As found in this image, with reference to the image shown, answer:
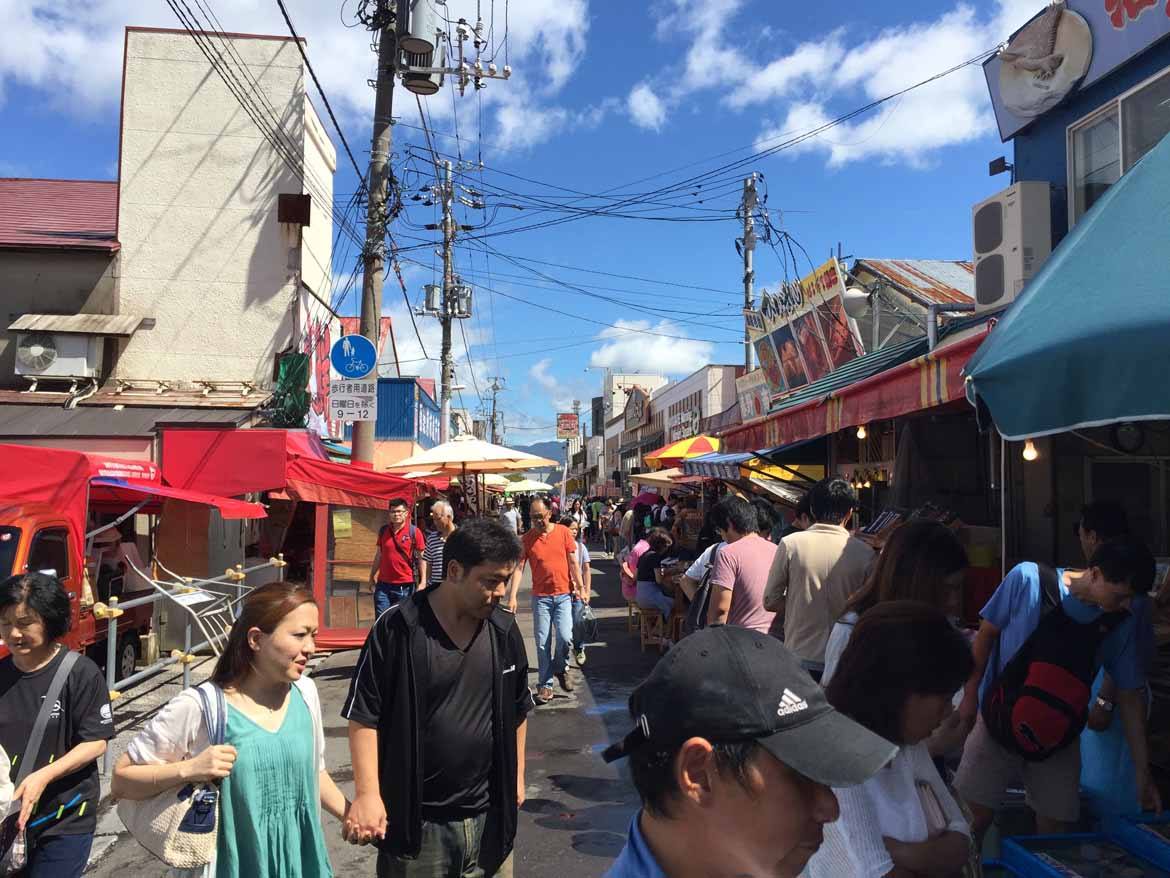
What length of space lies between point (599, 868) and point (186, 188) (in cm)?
1531

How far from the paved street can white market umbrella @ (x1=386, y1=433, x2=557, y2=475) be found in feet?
11.7

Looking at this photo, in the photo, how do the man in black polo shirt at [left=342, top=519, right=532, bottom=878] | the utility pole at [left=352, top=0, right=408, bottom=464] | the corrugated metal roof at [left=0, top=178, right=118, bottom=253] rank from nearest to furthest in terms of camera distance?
the man in black polo shirt at [left=342, top=519, right=532, bottom=878] < the utility pole at [left=352, top=0, right=408, bottom=464] < the corrugated metal roof at [left=0, top=178, right=118, bottom=253]

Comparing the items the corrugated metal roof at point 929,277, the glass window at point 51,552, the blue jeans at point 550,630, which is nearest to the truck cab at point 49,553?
the glass window at point 51,552

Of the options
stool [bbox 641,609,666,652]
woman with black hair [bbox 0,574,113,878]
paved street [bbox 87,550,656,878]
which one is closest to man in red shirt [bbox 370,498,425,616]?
paved street [bbox 87,550,656,878]

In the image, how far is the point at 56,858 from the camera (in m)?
3.28

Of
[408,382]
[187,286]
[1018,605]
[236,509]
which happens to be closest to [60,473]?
[236,509]

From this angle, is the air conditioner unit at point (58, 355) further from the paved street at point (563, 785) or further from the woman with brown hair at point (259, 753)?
the woman with brown hair at point (259, 753)

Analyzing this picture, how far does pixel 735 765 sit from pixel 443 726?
194 centimetres

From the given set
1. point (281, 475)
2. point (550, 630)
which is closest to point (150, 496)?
point (281, 475)

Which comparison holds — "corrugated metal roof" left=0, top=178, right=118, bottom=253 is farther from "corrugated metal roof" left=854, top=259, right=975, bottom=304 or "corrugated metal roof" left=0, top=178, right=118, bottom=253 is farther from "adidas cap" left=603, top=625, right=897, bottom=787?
"adidas cap" left=603, top=625, right=897, bottom=787

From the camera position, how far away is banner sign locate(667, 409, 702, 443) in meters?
43.4

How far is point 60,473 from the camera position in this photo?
7.02m

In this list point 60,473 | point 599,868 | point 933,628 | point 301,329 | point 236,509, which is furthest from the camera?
point 301,329

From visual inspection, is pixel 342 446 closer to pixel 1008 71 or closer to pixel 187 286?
pixel 187 286
